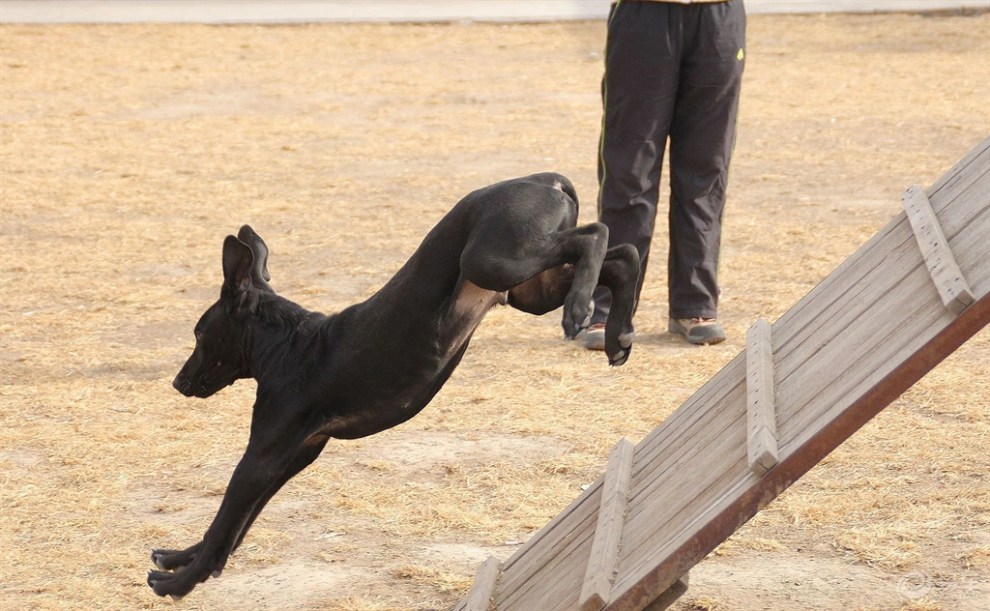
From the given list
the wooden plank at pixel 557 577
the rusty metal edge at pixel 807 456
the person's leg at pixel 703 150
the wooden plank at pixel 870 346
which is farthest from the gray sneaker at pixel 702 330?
the rusty metal edge at pixel 807 456

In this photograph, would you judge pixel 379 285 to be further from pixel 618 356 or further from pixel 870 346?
pixel 870 346

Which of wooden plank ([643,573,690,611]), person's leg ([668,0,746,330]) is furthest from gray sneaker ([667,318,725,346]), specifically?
wooden plank ([643,573,690,611])

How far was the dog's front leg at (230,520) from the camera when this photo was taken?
3804mm

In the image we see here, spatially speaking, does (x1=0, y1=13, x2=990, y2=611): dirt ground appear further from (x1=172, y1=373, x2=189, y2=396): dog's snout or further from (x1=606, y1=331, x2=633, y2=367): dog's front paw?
(x1=606, y1=331, x2=633, y2=367): dog's front paw

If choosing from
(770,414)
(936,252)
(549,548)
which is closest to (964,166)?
(936,252)

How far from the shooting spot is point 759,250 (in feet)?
30.5

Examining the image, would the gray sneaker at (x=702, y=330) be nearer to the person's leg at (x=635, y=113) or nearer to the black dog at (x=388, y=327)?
the person's leg at (x=635, y=113)

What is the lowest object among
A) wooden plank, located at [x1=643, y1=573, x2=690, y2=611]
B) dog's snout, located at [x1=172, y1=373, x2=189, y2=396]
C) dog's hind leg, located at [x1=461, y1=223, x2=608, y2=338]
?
wooden plank, located at [x1=643, y1=573, x2=690, y2=611]

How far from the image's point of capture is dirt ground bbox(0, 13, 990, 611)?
16.7ft

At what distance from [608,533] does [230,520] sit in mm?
1061

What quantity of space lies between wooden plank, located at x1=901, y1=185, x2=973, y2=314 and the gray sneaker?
3.00 meters

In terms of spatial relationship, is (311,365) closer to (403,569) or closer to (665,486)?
(665,486)

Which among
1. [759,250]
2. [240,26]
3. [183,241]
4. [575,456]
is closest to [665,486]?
[575,456]

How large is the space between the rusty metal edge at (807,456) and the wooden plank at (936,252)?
40mm
